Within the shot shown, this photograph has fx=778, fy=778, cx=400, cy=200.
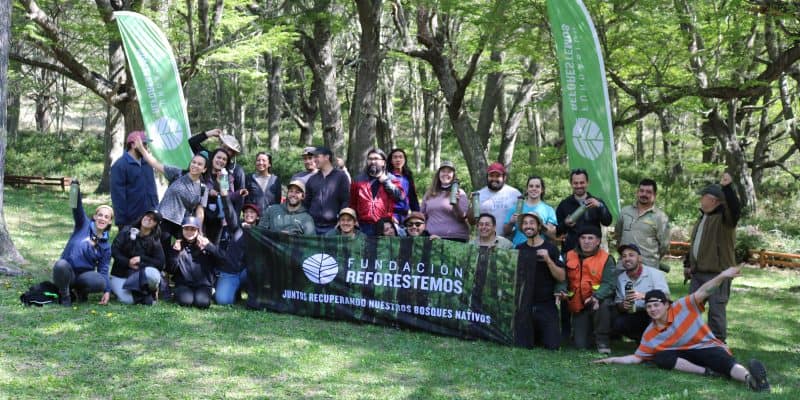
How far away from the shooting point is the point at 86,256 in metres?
8.09

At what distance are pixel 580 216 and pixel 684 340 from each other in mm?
1767

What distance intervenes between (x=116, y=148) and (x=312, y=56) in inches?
322

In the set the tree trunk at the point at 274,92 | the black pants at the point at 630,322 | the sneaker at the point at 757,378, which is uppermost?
the tree trunk at the point at 274,92

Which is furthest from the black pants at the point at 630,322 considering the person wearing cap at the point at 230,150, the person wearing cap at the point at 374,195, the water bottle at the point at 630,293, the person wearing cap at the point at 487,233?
the person wearing cap at the point at 230,150

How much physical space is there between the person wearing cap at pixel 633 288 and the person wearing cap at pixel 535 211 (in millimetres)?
734

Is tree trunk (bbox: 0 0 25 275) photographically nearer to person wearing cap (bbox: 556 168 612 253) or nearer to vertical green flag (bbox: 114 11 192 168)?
vertical green flag (bbox: 114 11 192 168)

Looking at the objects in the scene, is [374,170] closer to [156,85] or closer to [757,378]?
[757,378]

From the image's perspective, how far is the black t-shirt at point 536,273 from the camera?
744cm

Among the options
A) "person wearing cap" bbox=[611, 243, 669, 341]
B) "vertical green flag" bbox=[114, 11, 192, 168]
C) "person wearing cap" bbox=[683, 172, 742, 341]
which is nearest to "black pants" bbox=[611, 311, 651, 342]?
"person wearing cap" bbox=[611, 243, 669, 341]

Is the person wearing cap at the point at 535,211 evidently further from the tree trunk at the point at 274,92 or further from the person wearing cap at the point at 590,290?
the tree trunk at the point at 274,92

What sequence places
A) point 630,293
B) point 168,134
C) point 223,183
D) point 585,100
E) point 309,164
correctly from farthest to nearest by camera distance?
point 168,134 → point 585,100 → point 309,164 → point 223,183 → point 630,293

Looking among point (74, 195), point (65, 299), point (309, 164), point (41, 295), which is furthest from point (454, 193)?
point (41, 295)

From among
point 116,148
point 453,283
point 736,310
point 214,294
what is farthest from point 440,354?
point 116,148

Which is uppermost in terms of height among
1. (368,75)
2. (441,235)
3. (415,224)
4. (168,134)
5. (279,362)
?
(368,75)
